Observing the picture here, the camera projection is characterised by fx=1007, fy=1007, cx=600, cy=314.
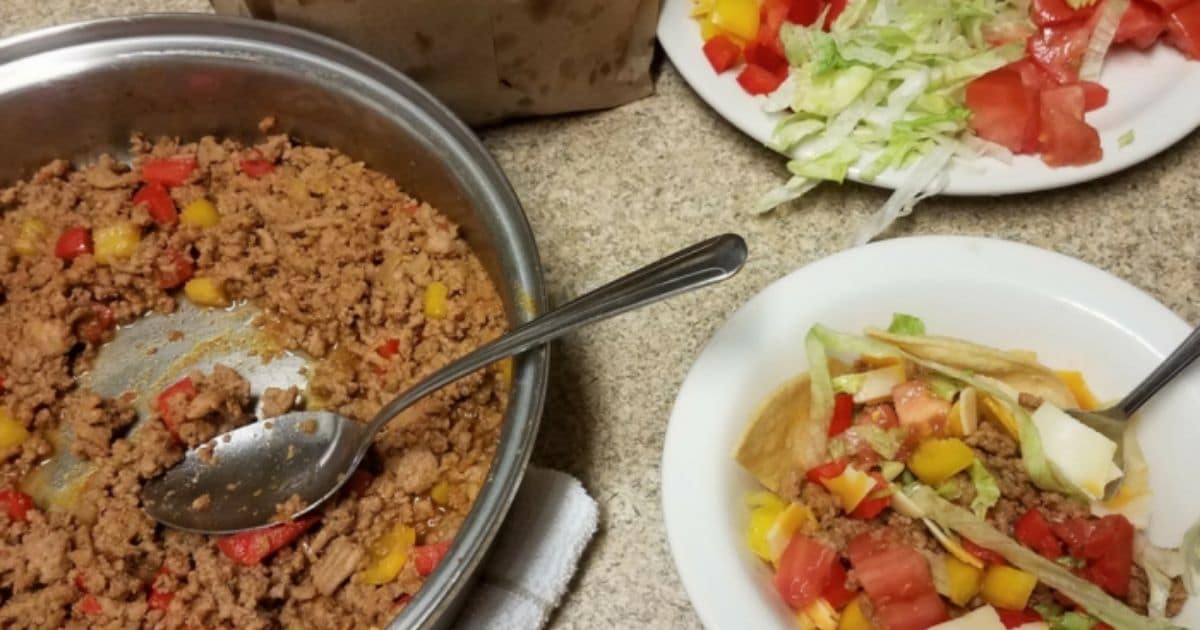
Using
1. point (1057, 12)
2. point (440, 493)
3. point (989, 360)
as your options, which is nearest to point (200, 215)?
point (440, 493)

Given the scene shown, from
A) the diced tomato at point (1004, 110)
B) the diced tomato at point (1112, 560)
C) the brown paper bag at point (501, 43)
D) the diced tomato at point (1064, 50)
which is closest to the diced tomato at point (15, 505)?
the brown paper bag at point (501, 43)

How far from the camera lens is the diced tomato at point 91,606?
3.28 ft

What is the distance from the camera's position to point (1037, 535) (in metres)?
0.99

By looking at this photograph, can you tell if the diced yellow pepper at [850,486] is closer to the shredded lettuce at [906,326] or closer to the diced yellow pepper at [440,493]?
the shredded lettuce at [906,326]

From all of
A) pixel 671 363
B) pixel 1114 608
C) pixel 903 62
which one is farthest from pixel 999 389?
pixel 903 62

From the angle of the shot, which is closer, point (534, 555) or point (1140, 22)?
point (534, 555)

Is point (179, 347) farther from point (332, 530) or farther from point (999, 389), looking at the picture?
point (999, 389)

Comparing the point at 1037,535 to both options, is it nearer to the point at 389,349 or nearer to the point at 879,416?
the point at 879,416

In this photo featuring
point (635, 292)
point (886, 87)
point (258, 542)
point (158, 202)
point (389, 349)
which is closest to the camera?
point (635, 292)

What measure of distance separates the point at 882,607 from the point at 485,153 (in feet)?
2.02

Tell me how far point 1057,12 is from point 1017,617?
824 mm

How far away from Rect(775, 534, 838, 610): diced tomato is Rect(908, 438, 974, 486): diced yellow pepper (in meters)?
0.14

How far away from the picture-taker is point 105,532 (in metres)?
1.05

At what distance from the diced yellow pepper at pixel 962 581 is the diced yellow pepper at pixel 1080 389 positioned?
0.73 ft
